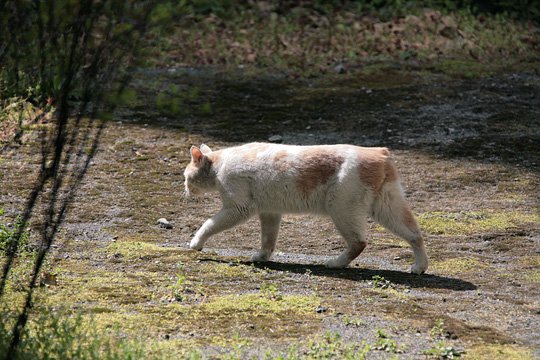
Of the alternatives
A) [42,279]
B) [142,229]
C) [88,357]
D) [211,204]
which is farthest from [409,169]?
[88,357]

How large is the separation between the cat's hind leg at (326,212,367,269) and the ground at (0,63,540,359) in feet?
0.31

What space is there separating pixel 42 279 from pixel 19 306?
601 millimetres

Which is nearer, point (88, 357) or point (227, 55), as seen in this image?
→ point (88, 357)

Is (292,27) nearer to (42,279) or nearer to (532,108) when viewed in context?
(532,108)

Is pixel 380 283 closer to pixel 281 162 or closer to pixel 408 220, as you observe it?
pixel 408 220

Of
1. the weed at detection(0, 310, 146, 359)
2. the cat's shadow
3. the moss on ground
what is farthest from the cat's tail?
the weed at detection(0, 310, 146, 359)

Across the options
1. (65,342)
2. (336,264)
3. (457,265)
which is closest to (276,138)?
(336,264)

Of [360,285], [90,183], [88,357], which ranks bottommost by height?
[90,183]

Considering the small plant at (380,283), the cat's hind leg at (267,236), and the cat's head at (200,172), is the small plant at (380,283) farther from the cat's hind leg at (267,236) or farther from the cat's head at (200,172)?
the cat's head at (200,172)

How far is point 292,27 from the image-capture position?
48.5ft

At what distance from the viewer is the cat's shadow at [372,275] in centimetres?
642

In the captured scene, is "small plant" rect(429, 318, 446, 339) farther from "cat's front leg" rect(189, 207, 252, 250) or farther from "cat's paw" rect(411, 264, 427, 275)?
"cat's front leg" rect(189, 207, 252, 250)

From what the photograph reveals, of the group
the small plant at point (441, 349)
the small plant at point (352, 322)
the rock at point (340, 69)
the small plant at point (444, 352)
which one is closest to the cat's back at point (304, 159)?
the small plant at point (352, 322)

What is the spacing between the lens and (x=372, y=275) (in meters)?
6.70
